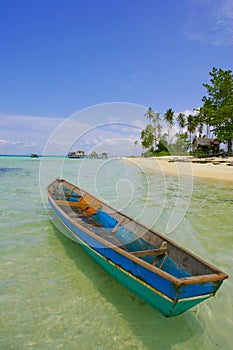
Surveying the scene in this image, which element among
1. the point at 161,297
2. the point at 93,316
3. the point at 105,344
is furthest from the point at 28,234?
the point at 161,297

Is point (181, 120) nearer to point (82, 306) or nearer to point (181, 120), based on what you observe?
point (181, 120)

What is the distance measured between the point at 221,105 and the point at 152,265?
1435 inches

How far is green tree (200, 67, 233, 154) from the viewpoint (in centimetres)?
3222

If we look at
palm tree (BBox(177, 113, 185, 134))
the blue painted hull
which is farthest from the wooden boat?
palm tree (BBox(177, 113, 185, 134))

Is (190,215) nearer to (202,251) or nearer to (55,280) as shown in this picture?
(202,251)

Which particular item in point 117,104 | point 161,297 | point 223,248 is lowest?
point 223,248

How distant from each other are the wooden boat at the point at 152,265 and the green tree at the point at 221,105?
31.4 metres

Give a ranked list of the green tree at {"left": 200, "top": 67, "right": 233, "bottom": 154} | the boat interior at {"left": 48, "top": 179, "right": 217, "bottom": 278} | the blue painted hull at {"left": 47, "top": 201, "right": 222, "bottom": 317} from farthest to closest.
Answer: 1. the green tree at {"left": 200, "top": 67, "right": 233, "bottom": 154}
2. the boat interior at {"left": 48, "top": 179, "right": 217, "bottom": 278}
3. the blue painted hull at {"left": 47, "top": 201, "right": 222, "bottom": 317}

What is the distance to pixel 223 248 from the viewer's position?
558cm

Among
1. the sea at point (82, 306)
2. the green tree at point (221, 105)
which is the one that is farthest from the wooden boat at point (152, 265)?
the green tree at point (221, 105)

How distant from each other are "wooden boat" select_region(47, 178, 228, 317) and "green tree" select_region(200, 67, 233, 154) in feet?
103

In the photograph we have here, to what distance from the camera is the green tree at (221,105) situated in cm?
3222

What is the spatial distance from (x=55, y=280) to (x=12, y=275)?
2.79 ft

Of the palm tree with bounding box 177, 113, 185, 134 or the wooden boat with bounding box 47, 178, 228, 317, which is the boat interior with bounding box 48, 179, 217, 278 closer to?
the wooden boat with bounding box 47, 178, 228, 317
